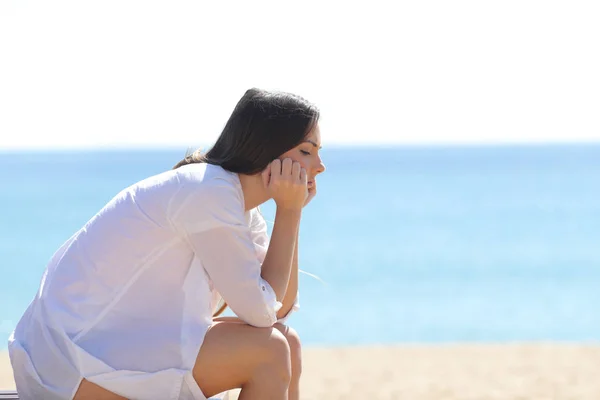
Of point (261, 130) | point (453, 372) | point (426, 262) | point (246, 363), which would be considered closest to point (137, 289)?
point (246, 363)

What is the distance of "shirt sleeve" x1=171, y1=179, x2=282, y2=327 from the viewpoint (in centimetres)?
260

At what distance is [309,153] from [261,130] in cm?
19

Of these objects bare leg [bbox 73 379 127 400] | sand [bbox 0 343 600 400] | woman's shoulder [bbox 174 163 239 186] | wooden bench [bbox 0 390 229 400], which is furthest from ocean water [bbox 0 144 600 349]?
bare leg [bbox 73 379 127 400]

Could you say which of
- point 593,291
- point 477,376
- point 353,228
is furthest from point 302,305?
point 353,228

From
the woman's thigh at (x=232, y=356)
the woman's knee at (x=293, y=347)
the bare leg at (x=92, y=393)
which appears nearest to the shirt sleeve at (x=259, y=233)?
the woman's knee at (x=293, y=347)

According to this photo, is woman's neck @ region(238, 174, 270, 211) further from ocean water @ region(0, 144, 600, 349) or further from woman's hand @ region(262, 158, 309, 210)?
ocean water @ region(0, 144, 600, 349)

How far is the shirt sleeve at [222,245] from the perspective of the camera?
8.53 feet

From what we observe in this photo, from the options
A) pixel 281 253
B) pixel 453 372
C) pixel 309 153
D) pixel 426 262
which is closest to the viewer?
pixel 281 253

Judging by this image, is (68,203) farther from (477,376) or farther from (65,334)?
(65,334)

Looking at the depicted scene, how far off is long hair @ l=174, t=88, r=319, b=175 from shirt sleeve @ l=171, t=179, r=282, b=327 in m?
0.20

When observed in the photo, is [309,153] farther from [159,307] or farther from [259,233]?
[159,307]

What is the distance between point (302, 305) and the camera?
52.9 feet

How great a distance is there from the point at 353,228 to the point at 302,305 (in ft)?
53.6

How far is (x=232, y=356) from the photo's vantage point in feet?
8.43
